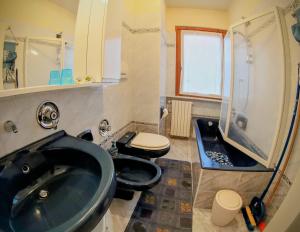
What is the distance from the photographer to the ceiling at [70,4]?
102 centimetres

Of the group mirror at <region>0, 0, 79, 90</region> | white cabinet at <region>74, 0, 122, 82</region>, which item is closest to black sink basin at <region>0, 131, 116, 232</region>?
mirror at <region>0, 0, 79, 90</region>

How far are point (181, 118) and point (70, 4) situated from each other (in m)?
2.38

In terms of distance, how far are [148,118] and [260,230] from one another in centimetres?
174

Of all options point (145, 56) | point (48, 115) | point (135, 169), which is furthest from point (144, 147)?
point (145, 56)

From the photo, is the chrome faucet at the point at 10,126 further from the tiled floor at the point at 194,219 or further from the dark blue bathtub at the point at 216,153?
the dark blue bathtub at the point at 216,153

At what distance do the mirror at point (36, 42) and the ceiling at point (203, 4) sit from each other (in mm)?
2024

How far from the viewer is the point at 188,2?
8.56ft

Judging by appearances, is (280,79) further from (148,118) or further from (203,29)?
(203,29)

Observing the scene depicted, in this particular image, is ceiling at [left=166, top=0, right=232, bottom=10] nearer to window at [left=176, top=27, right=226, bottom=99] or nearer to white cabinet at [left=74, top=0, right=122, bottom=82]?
window at [left=176, top=27, right=226, bottom=99]

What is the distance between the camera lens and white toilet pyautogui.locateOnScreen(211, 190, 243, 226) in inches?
54.4

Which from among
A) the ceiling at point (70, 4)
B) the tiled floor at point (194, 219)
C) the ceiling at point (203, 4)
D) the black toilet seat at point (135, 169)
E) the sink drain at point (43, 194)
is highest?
the ceiling at point (203, 4)

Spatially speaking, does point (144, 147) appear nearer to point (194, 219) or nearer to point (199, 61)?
point (194, 219)

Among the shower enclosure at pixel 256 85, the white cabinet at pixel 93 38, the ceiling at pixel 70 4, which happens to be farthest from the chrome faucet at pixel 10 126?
the shower enclosure at pixel 256 85

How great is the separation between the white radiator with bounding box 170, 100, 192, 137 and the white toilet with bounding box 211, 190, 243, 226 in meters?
1.63
